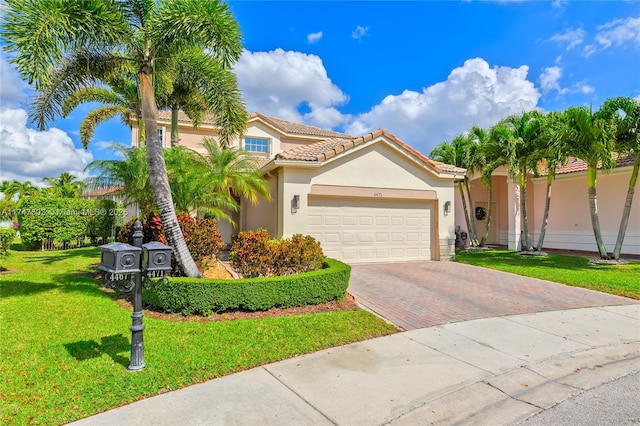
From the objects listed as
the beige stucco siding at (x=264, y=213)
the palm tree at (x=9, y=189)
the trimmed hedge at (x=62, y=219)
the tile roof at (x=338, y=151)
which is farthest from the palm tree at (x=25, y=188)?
the tile roof at (x=338, y=151)

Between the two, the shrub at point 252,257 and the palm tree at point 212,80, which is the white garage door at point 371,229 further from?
the palm tree at point 212,80

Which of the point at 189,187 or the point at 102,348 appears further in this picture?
the point at 189,187

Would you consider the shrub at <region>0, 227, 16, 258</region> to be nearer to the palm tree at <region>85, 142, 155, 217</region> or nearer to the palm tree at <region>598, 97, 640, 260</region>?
the palm tree at <region>85, 142, 155, 217</region>

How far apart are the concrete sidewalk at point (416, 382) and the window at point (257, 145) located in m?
17.6

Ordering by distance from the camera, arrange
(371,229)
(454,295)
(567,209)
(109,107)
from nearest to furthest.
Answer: (454,295), (371,229), (109,107), (567,209)

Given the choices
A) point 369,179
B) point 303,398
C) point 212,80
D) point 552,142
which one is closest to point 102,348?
point 303,398

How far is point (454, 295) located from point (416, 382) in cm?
490

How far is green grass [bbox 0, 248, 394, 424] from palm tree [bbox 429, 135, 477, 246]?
1457cm

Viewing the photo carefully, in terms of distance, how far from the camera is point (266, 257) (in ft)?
26.1

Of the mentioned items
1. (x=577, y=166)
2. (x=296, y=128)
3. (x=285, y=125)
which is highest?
(x=285, y=125)

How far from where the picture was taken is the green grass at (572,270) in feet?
32.1

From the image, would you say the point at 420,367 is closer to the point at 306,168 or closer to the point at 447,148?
the point at 306,168

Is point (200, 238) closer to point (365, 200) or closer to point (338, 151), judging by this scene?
point (338, 151)

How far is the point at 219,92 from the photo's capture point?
Result: 8766mm
